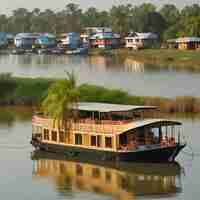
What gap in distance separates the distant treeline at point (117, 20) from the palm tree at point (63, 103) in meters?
67.5

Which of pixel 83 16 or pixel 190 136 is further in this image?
pixel 83 16

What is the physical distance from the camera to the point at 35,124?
31438 mm

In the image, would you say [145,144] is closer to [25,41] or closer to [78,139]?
[78,139]

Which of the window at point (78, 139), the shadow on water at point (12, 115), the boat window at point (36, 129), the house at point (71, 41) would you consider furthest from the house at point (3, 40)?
the window at point (78, 139)

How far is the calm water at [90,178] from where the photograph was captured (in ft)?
80.1

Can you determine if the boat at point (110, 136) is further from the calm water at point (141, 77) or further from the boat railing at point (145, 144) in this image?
the calm water at point (141, 77)

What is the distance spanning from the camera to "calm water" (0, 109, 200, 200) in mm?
24430

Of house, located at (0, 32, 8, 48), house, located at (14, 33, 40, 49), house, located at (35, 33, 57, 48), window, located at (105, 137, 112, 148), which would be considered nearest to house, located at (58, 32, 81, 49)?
house, located at (35, 33, 57, 48)

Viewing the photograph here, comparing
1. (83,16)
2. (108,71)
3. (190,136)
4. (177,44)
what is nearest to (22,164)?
(190,136)

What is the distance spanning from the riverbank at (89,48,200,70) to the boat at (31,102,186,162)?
39.8 metres

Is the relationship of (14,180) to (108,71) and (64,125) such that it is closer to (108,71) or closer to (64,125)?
(64,125)

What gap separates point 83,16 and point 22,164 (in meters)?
127

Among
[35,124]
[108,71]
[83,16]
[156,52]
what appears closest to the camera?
[35,124]

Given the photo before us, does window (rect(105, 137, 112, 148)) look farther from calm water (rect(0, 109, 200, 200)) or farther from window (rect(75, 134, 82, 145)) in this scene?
window (rect(75, 134, 82, 145))
